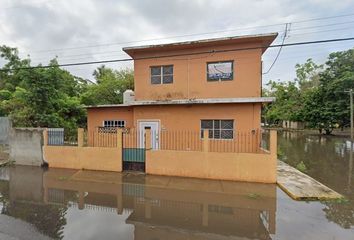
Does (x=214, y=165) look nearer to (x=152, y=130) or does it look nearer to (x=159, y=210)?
(x=159, y=210)

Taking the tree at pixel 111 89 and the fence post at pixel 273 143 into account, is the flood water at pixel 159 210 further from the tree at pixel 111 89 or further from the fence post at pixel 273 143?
the tree at pixel 111 89

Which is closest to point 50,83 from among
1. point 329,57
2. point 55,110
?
point 55,110

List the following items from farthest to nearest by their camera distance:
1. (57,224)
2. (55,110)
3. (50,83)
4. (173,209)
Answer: (55,110) < (50,83) < (173,209) < (57,224)

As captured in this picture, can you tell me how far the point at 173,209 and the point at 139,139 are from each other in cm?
601

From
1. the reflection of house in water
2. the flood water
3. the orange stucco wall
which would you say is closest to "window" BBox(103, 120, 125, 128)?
the orange stucco wall

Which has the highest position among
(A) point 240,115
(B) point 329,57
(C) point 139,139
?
(B) point 329,57

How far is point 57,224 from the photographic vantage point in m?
5.97

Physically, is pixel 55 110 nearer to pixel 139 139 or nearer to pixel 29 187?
pixel 139 139

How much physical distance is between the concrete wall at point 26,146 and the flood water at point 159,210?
1958 mm

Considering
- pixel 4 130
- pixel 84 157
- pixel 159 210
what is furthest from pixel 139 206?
pixel 4 130

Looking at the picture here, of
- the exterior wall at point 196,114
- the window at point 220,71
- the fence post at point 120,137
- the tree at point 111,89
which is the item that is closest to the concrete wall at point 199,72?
the window at point 220,71

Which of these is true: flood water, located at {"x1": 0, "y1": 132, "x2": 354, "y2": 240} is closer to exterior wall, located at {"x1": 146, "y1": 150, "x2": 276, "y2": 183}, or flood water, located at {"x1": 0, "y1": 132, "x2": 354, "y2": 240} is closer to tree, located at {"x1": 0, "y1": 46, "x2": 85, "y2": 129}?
exterior wall, located at {"x1": 146, "y1": 150, "x2": 276, "y2": 183}

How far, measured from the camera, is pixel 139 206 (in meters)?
7.27

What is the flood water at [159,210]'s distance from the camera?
561 cm
